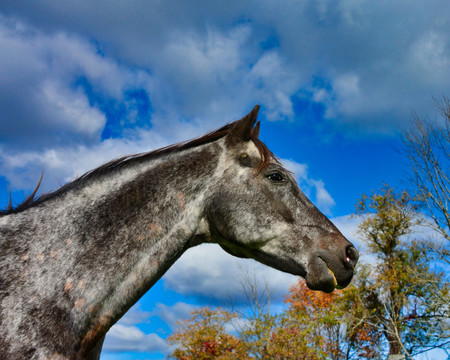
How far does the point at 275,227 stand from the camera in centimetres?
367

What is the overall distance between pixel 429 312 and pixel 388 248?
5.72m

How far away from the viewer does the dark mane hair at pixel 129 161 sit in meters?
3.43

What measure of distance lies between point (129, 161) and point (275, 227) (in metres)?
1.48

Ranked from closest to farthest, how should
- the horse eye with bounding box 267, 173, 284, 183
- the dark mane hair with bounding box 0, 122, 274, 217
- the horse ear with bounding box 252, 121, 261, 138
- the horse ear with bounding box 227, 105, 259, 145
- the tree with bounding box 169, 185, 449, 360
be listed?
the dark mane hair with bounding box 0, 122, 274, 217 < the horse eye with bounding box 267, 173, 284, 183 < the horse ear with bounding box 227, 105, 259, 145 < the horse ear with bounding box 252, 121, 261, 138 < the tree with bounding box 169, 185, 449, 360

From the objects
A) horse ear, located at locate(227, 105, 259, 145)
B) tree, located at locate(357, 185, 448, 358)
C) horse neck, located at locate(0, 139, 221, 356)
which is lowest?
horse neck, located at locate(0, 139, 221, 356)

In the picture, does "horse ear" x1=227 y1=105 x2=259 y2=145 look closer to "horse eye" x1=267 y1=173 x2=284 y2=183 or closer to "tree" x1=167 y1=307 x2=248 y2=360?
"horse eye" x1=267 y1=173 x2=284 y2=183

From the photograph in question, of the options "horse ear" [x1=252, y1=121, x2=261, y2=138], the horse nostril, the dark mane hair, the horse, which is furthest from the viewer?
"horse ear" [x1=252, y1=121, x2=261, y2=138]

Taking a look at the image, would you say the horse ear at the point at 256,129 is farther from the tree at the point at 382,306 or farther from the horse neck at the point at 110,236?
→ the tree at the point at 382,306

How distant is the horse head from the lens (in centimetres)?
358

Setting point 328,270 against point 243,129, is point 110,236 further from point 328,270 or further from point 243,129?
point 328,270

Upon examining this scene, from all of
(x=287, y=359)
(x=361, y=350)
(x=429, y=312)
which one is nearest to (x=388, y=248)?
(x=429, y=312)

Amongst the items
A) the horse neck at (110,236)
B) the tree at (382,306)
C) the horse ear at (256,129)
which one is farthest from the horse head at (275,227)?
the tree at (382,306)

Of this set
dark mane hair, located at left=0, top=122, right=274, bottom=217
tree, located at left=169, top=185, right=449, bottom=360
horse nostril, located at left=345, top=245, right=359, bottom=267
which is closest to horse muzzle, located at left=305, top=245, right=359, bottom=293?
horse nostril, located at left=345, top=245, right=359, bottom=267

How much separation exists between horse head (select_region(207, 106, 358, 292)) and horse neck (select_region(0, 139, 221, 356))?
20cm
